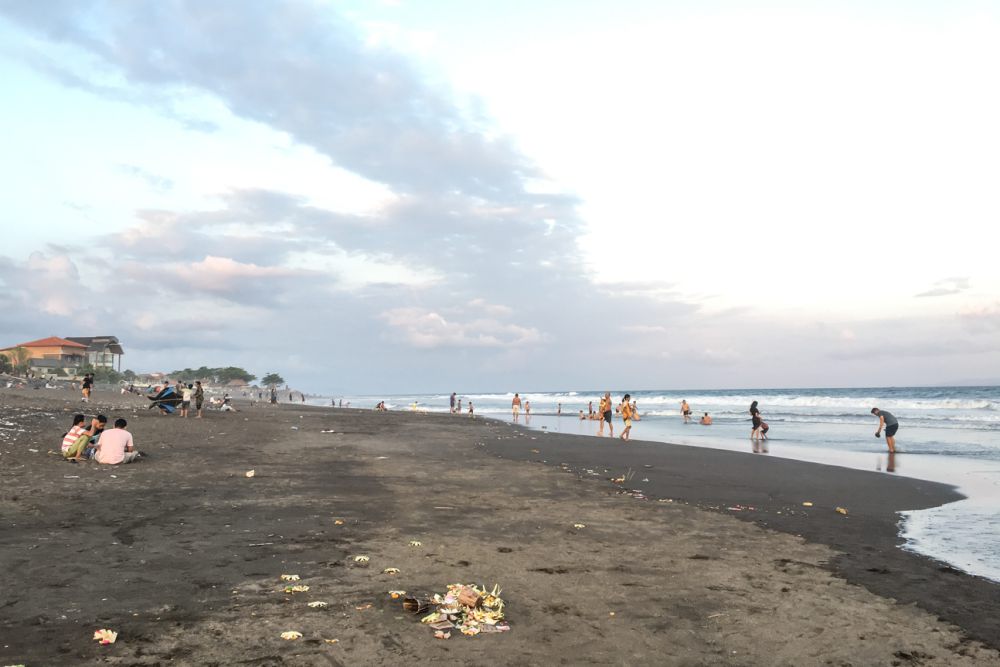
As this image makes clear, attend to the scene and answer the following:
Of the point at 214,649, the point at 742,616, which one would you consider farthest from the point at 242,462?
the point at 742,616

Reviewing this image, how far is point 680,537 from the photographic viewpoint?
10.5 metres

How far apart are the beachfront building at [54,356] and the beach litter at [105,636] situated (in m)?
104

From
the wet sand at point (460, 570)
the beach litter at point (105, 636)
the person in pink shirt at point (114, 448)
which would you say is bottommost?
the wet sand at point (460, 570)

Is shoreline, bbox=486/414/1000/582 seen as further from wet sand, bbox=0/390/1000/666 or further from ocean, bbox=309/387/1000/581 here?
wet sand, bbox=0/390/1000/666

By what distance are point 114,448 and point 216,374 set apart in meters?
155

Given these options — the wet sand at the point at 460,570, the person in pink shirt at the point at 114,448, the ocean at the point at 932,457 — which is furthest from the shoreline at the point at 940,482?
the person in pink shirt at the point at 114,448

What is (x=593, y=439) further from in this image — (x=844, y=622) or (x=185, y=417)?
(x=844, y=622)

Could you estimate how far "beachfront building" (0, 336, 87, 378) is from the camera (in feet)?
303

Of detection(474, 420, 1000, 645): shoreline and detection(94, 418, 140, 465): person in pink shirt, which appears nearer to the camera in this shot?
detection(474, 420, 1000, 645): shoreline

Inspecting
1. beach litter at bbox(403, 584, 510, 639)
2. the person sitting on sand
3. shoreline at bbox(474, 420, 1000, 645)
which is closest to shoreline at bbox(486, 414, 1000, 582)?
shoreline at bbox(474, 420, 1000, 645)

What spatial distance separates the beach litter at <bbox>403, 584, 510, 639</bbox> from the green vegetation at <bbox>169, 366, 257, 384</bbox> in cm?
16316

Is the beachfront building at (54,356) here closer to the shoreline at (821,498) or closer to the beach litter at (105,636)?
the shoreline at (821,498)

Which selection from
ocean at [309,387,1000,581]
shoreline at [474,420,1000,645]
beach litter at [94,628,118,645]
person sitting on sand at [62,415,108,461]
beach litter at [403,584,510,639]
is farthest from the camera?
person sitting on sand at [62,415,108,461]

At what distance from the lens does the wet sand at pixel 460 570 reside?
586 cm
